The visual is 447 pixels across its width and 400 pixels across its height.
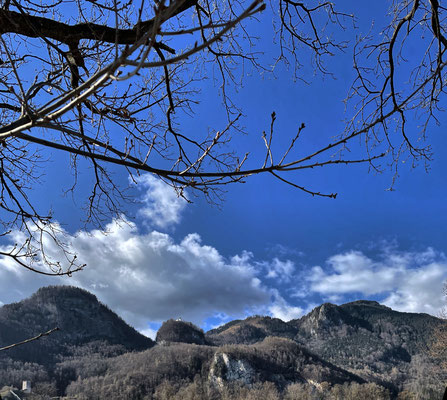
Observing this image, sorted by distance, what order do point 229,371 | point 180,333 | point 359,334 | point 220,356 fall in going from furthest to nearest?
point 359,334 < point 180,333 < point 220,356 < point 229,371

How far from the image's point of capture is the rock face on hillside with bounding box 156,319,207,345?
302ft

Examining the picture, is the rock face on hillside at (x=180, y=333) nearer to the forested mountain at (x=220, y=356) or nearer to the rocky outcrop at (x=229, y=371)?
the forested mountain at (x=220, y=356)

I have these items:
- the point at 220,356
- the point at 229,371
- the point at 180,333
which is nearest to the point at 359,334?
the point at 180,333

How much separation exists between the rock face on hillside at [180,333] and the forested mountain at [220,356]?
296 mm

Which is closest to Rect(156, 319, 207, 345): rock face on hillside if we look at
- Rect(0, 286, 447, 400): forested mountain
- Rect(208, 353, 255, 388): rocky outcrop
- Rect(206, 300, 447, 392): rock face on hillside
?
Rect(0, 286, 447, 400): forested mountain

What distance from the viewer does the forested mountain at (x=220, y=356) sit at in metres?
46.8

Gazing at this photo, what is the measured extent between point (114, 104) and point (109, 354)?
80485mm

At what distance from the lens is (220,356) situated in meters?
56.4

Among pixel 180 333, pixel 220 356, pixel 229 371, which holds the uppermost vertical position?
pixel 180 333

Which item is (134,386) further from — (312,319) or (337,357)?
(312,319)

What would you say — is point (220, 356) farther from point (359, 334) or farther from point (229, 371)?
point (359, 334)

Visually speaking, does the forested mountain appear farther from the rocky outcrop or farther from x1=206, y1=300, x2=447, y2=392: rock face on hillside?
x1=206, y1=300, x2=447, y2=392: rock face on hillside

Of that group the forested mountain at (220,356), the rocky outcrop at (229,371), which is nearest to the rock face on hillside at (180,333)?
the forested mountain at (220,356)

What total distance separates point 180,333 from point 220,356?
40.1 meters
